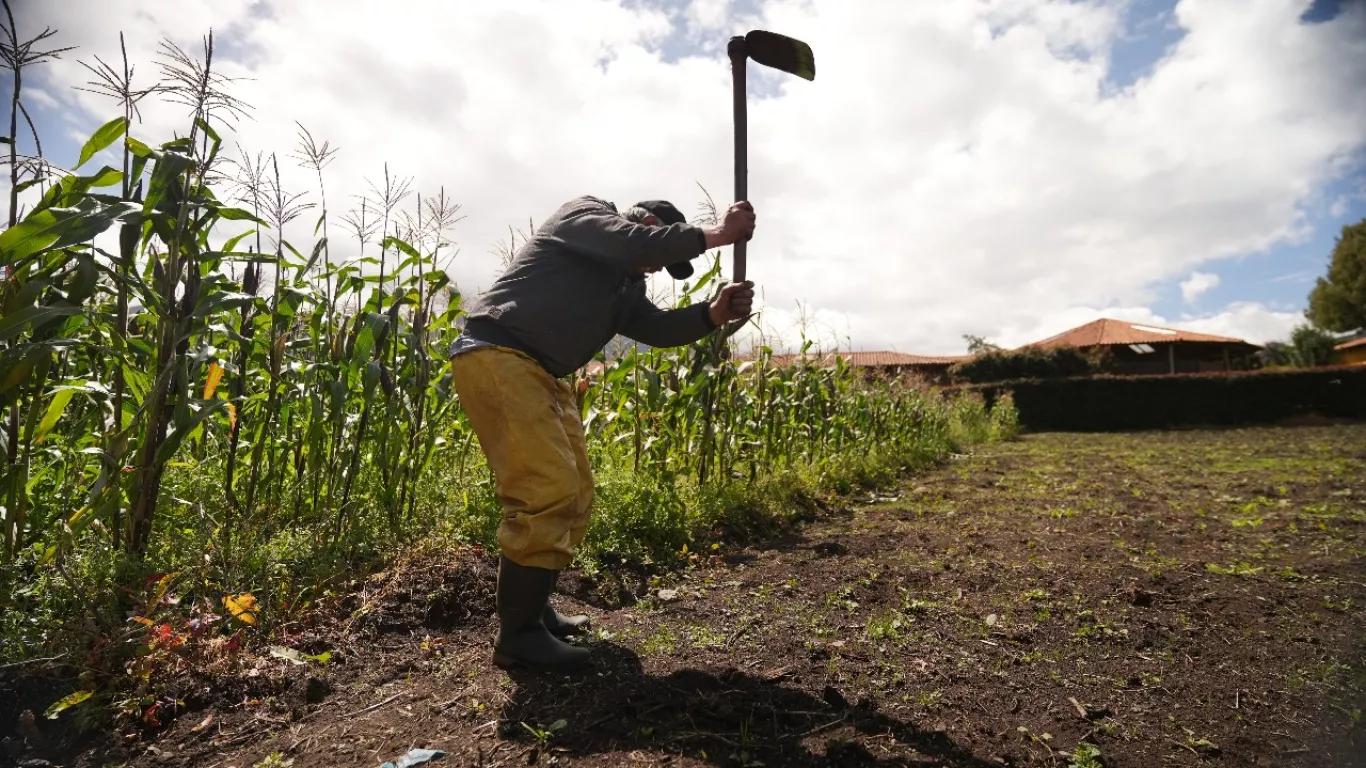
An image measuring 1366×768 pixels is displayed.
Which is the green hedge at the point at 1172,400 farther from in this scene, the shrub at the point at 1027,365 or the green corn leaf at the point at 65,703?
the green corn leaf at the point at 65,703

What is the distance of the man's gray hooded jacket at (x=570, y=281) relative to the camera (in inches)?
87.5

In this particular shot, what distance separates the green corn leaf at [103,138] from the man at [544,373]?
129cm

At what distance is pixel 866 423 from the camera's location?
7637mm

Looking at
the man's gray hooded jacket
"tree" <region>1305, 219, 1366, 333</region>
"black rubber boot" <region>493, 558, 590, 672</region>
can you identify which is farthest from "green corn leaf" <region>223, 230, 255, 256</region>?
"tree" <region>1305, 219, 1366, 333</region>

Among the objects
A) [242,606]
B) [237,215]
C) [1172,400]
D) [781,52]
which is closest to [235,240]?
[237,215]

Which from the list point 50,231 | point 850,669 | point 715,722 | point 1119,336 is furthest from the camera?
point 1119,336

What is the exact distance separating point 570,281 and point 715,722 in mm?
1401

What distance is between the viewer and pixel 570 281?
2.34 m

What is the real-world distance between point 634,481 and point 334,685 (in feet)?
6.33

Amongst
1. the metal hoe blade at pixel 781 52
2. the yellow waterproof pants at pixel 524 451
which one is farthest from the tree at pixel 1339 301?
the yellow waterproof pants at pixel 524 451

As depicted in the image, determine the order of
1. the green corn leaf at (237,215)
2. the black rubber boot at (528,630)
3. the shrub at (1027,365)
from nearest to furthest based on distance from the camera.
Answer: the black rubber boot at (528,630), the green corn leaf at (237,215), the shrub at (1027,365)

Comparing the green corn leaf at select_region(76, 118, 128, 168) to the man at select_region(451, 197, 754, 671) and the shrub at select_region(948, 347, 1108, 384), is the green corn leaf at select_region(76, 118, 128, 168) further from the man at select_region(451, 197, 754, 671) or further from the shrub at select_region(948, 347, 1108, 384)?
the shrub at select_region(948, 347, 1108, 384)

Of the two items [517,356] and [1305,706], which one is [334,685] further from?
[1305,706]

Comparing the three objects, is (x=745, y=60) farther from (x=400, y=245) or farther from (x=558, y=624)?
(x=558, y=624)
